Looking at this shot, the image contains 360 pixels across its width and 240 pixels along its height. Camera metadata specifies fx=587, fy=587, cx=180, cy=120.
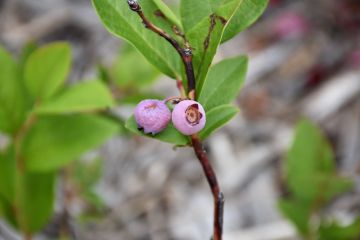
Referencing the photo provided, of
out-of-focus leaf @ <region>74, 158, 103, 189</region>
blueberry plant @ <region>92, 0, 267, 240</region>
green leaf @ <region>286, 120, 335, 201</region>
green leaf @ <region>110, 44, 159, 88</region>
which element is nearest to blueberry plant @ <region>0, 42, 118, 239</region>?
green leaf @ <region>110, 44, 159, 88</region>

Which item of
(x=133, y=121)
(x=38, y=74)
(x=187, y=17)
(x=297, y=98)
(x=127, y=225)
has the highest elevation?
(x=187, y=17)

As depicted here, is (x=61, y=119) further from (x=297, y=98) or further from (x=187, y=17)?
(x=297, y=98)

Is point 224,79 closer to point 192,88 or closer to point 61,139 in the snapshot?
point 192,88

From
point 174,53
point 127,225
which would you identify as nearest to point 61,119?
point 174,53

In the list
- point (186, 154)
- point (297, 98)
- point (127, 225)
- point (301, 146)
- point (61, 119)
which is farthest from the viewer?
point (297, 98)

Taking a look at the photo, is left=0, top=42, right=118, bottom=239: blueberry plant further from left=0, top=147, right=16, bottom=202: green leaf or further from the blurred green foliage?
the blurred green foliage

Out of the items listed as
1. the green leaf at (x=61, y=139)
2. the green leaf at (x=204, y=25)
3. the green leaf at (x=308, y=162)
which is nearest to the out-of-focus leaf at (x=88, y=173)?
the green leaf at (x=61, y=139)
